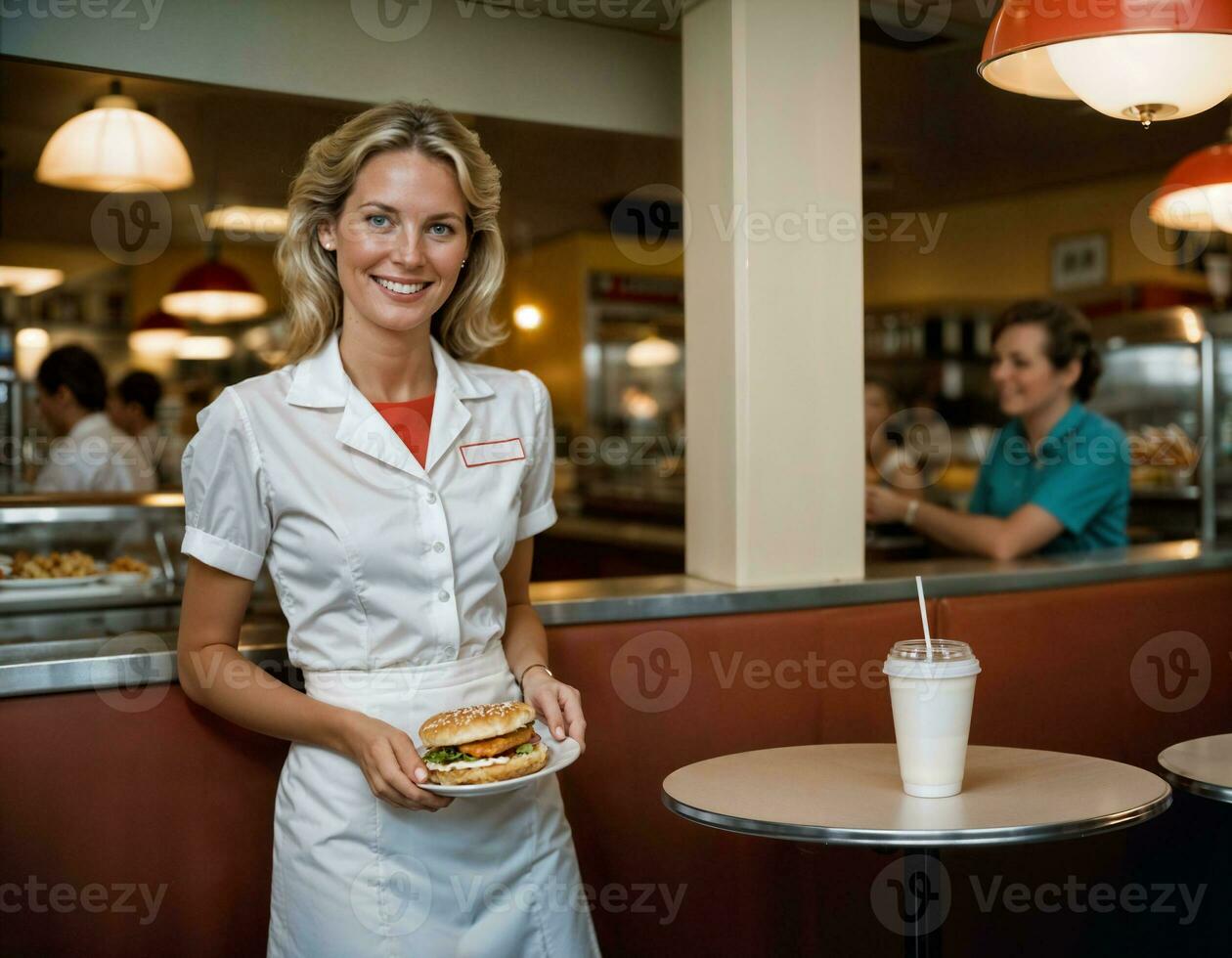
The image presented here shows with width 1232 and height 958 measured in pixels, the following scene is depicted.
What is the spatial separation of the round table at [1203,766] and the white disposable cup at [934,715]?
315mm

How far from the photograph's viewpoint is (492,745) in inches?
59.3

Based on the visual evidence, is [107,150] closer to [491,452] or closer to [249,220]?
[491,452]

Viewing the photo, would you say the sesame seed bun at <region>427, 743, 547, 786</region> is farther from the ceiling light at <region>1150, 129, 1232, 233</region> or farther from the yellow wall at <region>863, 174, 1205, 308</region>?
the yellow wall at <region>863, 174, 1205, 308</region>

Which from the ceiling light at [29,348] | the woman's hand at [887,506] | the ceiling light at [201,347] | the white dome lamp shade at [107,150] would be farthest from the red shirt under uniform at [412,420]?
the ceiling light at [29,348]

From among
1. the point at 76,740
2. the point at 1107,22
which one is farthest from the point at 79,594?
the point at 1107,22

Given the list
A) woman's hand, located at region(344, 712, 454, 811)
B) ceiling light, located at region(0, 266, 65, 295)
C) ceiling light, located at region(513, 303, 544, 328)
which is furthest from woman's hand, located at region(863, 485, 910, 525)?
ceiling light, located at region(0, 266, 65, 295)

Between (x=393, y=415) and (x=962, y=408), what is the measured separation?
713 cm

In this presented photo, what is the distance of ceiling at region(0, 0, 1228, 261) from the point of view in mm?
4086

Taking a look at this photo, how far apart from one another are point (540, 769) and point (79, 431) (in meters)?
3.77

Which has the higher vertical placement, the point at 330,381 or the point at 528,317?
the point at 528,317

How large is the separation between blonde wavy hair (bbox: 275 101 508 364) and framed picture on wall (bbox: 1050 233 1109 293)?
6120 millimetres

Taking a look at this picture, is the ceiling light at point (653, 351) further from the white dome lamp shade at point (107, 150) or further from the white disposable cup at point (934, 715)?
the white disposable cup at point (934, 715)

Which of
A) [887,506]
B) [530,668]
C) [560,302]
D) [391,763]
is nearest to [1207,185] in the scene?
[887,506]

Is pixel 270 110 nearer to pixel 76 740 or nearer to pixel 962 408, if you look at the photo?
pixel 76 740
